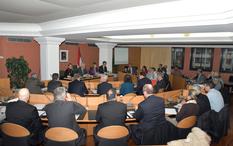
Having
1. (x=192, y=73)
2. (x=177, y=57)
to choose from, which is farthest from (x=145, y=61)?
(x=192, y=73)

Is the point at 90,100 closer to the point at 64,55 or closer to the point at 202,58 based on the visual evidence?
the point at 64,55

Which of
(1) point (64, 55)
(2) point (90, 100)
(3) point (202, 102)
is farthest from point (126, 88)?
(1) point (64, 55)

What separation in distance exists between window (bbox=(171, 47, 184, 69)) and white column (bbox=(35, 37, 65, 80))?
9.05 meters

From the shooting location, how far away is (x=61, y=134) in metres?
3.42

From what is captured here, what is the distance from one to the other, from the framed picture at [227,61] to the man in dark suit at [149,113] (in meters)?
10.1

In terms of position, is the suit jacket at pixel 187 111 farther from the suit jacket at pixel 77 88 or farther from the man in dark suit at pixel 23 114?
the suit jacket at pixel 77 88

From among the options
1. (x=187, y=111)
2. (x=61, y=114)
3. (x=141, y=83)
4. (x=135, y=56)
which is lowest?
(x=187, y=111)

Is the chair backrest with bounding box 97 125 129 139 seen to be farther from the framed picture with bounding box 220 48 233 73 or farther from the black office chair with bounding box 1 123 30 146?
the framed picture with bounding box 220 48 233 73

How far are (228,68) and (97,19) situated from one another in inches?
407

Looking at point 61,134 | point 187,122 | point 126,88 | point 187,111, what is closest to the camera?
point 61,134

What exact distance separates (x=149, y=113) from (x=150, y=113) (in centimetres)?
2

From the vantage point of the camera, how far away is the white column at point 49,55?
8.05m

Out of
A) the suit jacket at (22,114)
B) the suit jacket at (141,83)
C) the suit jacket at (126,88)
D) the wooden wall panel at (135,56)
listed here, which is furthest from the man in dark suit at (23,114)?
the wooden wall panel at (135,56)

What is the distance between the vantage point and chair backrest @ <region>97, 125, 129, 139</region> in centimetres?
356
